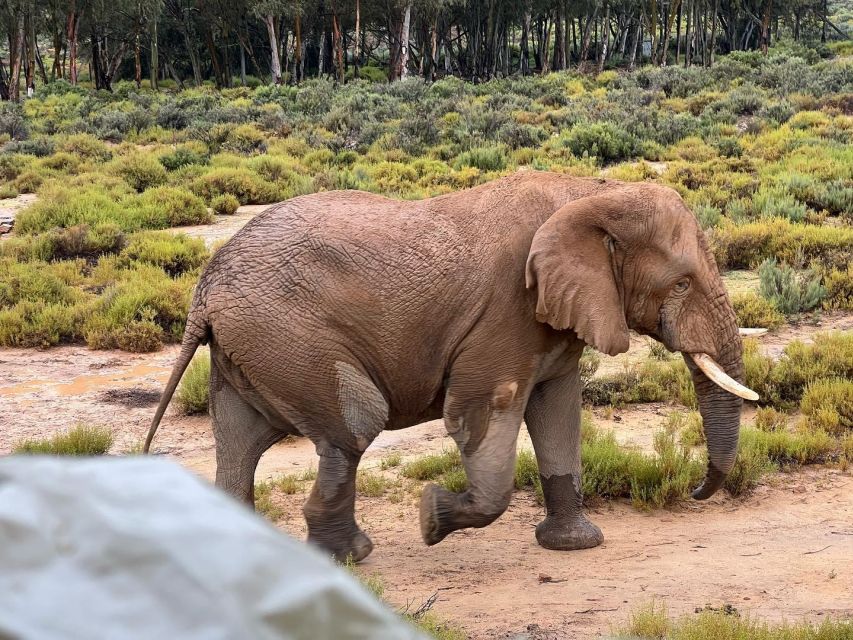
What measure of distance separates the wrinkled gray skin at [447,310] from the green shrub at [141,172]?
1410 centimetres

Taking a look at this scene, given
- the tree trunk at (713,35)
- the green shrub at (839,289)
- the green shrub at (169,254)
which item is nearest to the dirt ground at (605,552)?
the green shrub at (839,289)

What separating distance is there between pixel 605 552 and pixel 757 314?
525 cm

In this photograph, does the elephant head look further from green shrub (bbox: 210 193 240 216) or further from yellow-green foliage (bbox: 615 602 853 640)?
green shrub (bbox: 210 193 240 216)

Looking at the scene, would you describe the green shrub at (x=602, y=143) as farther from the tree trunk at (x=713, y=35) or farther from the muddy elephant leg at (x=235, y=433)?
the tree trunk at (x=713, y=35)

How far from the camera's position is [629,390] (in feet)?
29.2

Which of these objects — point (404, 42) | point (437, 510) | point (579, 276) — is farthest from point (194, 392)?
point (404, 42)

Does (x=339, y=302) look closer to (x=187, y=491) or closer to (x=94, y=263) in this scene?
(x=187, y=491)

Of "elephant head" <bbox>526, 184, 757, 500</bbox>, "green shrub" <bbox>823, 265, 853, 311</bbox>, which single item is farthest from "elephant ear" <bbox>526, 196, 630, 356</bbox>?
"green shrub" <bbox>823, 265, 853, 311</bbox>

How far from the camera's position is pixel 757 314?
34.4ft

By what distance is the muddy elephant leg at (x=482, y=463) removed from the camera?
5.27 metres

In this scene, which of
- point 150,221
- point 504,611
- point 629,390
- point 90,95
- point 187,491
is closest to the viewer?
point 187,491

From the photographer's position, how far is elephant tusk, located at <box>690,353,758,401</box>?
527cm

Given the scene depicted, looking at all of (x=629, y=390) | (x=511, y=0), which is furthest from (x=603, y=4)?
(x=629, y=390)

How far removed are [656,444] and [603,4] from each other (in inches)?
1973
